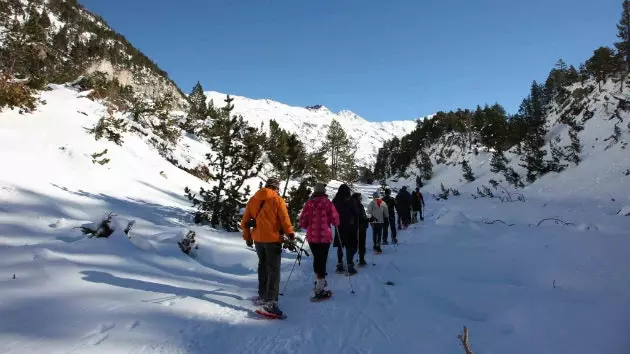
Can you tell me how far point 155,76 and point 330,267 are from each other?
66.2 metres

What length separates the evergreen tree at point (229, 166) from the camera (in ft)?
36.7

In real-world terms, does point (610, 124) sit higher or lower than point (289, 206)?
higher

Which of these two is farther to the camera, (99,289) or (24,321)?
(99,289)

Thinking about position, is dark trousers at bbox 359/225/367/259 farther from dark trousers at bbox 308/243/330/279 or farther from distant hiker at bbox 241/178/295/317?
distant hiker at bbox 241/178/295/317

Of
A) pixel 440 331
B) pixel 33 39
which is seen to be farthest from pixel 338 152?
pixel 440 331

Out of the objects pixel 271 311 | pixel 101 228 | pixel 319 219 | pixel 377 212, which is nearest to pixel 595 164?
pixel 377 212

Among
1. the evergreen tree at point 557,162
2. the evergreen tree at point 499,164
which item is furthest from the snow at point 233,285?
the evergreen tree at point 499,164

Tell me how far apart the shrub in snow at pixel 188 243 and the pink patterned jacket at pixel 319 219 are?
279cm

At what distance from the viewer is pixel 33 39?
16.3 meters

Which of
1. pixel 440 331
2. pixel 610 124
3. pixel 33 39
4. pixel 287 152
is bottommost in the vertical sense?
pixel 440 331

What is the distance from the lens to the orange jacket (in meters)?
5.85

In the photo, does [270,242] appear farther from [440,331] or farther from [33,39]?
[33,39]

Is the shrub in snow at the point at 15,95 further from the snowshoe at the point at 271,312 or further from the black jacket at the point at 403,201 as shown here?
the black jacket at the point at 403,201

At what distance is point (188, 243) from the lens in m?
8.48
